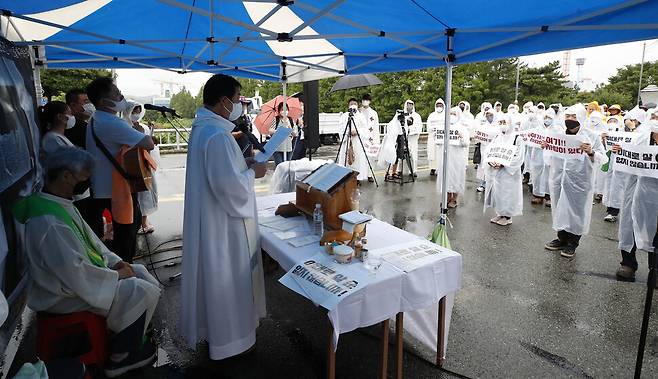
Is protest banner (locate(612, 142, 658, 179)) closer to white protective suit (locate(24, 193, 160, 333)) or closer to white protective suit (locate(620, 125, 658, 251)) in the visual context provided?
white protective suit (locate(620, 125, 658, 251))

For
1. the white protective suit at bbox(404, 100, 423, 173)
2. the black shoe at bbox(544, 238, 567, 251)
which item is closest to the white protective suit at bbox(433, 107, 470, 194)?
Answer: the white protective suit at bbox(404, 100, 423, 173)

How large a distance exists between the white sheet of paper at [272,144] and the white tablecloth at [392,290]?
62 centimetres

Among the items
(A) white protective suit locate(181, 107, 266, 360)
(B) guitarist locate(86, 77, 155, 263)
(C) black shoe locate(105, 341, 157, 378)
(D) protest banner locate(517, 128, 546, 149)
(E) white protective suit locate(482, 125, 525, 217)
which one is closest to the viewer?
(A) white protective suit locate(181, 107, 266, 360)

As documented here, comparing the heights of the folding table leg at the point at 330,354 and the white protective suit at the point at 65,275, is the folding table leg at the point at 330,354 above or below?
below

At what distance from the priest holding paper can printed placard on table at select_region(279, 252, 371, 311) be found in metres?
0.52

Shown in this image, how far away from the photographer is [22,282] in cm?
286

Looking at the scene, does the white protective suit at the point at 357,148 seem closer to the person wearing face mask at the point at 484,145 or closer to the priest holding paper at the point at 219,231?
the person wearing face mask at the point at 484,145

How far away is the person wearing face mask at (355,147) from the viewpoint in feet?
33.6

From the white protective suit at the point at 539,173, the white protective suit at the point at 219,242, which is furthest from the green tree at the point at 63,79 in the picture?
the white protective suit at the point at 219,242

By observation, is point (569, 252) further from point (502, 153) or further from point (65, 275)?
point (65, 275)

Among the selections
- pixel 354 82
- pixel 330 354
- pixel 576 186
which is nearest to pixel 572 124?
pixel 576 186

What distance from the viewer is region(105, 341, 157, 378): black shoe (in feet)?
Result: 8.79

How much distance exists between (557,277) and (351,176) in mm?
3178

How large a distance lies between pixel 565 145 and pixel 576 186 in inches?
21.5
